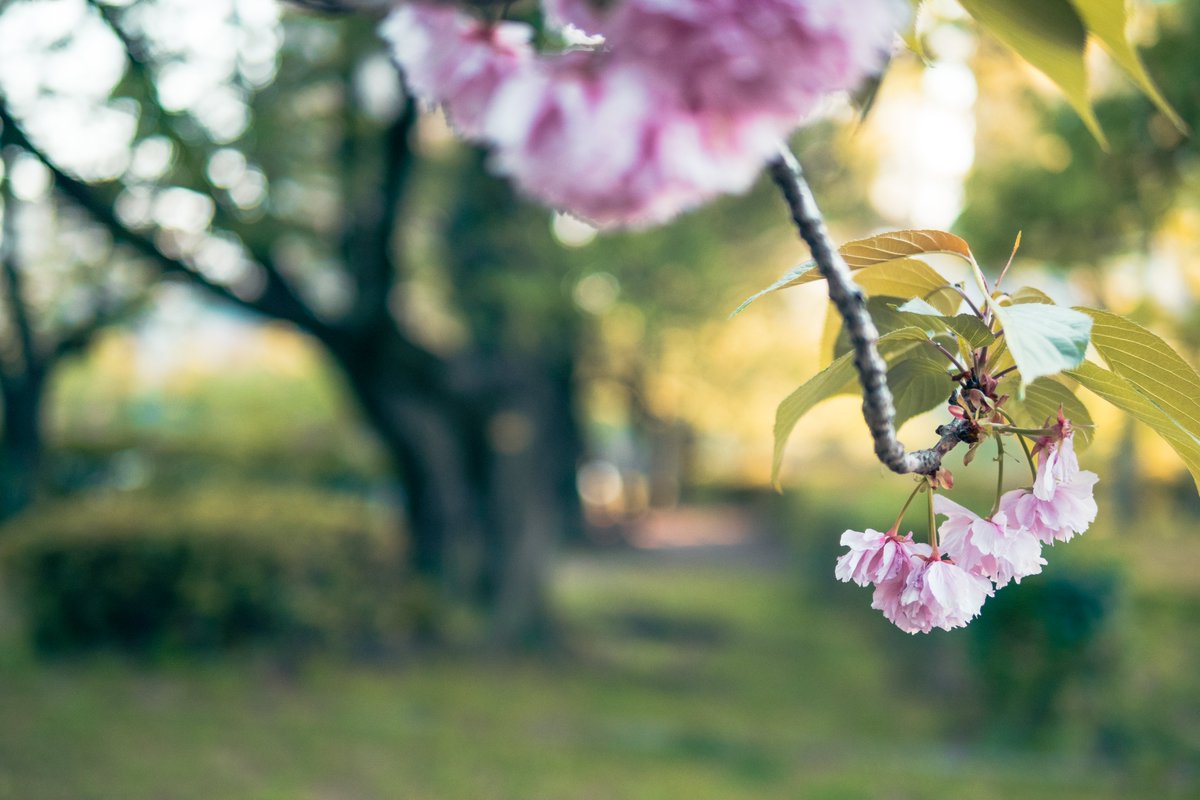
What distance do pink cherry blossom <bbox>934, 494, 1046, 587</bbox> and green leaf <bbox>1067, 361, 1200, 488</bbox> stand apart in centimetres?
14

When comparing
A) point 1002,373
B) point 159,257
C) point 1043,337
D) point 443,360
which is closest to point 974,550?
point 1002,373

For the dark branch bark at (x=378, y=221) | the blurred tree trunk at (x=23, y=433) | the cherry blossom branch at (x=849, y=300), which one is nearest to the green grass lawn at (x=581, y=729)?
the dark branch bark at (x=378, y=221)

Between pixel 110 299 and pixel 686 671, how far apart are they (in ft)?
24.6

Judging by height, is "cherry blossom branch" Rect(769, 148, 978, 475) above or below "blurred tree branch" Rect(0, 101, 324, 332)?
above

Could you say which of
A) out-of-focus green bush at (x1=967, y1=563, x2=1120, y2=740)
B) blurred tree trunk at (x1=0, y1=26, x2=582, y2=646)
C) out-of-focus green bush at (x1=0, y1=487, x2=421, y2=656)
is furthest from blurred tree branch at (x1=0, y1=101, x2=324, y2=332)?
out-of-focus green bush at (x1=967, y1=563, x2=1120, y2=740)

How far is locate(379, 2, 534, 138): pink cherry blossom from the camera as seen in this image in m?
0.63

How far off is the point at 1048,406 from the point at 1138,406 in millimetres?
187

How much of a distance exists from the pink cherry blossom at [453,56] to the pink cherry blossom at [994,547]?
540 mm

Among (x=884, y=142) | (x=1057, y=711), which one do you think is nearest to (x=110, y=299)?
(x=884, y=142)

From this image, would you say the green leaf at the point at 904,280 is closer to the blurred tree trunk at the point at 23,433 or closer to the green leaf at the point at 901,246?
the green leaf at the point at 901,246

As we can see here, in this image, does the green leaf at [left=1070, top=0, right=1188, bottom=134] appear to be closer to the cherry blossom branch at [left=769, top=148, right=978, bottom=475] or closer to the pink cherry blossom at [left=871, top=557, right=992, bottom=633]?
the cherry blossom branch at [left=769, top=148, right=978, bottom=475]

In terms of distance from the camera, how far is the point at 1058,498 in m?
0.92

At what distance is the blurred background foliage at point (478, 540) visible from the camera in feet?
17.9

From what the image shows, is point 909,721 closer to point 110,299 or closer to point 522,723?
point 522,723
